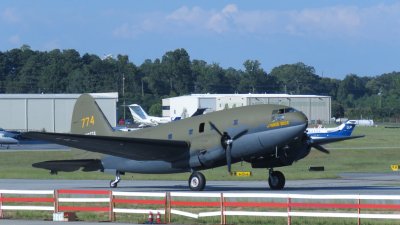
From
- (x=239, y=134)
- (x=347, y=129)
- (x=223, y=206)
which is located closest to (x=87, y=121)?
(x=239, y=134)

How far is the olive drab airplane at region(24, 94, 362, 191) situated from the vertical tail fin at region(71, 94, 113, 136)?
2.85 metres

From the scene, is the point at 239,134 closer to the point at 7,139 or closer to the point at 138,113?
the point at 7,139

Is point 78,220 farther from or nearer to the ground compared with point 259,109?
nearer to the ground

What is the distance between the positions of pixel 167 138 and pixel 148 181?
29.1 feet

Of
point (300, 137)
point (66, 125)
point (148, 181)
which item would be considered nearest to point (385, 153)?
point (148, 181)

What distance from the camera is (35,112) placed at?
415 feet

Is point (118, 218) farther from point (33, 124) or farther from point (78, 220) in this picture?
point (33, 124)

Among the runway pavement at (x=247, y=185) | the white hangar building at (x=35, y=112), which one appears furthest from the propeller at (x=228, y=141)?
the white hangar building at (x=35, y=112)

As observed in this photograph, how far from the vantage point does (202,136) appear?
39406mm

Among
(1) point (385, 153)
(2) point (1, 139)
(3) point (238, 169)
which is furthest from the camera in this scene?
(2) point (1, 139)

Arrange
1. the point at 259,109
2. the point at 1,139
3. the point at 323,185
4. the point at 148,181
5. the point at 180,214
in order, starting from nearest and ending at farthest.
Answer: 1. the point at 180,214
2. the point at 259,109
3. the point at 323,185
4. the point at 148,181
5. the point at 1,139

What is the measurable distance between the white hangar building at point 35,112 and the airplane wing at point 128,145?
87.0 meters

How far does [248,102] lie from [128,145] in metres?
120

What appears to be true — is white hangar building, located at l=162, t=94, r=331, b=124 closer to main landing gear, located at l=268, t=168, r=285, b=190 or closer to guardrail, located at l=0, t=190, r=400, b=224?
main landing gear, located at l=268, t=168, r=285, b=190
